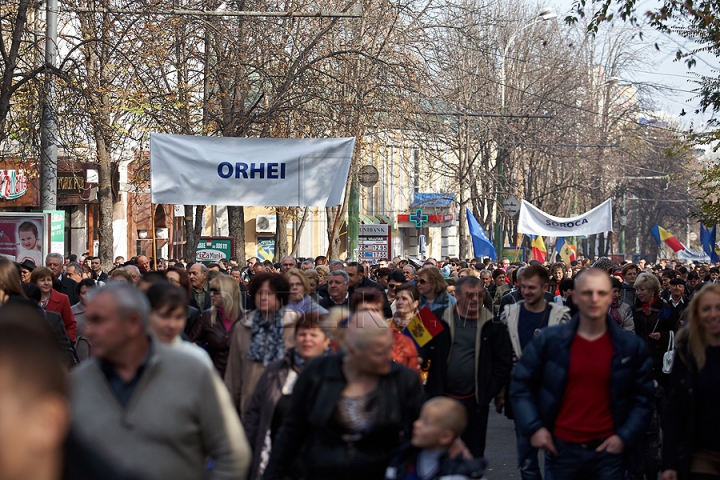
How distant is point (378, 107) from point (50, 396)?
22472mm

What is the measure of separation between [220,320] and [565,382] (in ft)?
10.8

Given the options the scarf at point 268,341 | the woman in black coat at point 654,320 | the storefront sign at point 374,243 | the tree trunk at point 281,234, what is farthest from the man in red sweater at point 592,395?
the tree trunk at point 281,234

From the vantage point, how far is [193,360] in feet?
13.6

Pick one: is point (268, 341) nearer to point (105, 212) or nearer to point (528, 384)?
point (528, 384)

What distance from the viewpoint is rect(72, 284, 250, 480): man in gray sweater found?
12.9 ft

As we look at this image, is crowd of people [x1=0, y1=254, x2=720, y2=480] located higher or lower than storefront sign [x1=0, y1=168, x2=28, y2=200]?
lower

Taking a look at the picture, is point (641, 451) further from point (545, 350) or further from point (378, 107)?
point (378, 107)

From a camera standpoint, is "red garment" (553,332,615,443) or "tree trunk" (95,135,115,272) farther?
"tree trunk" (95,135,115,272)

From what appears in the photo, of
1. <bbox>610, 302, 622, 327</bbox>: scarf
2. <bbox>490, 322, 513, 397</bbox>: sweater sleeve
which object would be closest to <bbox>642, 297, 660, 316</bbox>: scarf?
<bbox>610, 302, 622, 327</bbox>: scarf

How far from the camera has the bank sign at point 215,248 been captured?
80.4 feet

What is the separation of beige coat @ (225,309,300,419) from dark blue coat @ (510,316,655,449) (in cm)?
153

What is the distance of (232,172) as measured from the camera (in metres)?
10.7

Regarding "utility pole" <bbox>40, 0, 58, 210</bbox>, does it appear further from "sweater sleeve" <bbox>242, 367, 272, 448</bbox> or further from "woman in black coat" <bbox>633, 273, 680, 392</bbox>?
"sweater sleeve" <bbox>242, 367, 272, 448</bbox>

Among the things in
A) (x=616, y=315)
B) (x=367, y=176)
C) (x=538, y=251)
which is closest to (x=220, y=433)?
(x=616, y=315)
